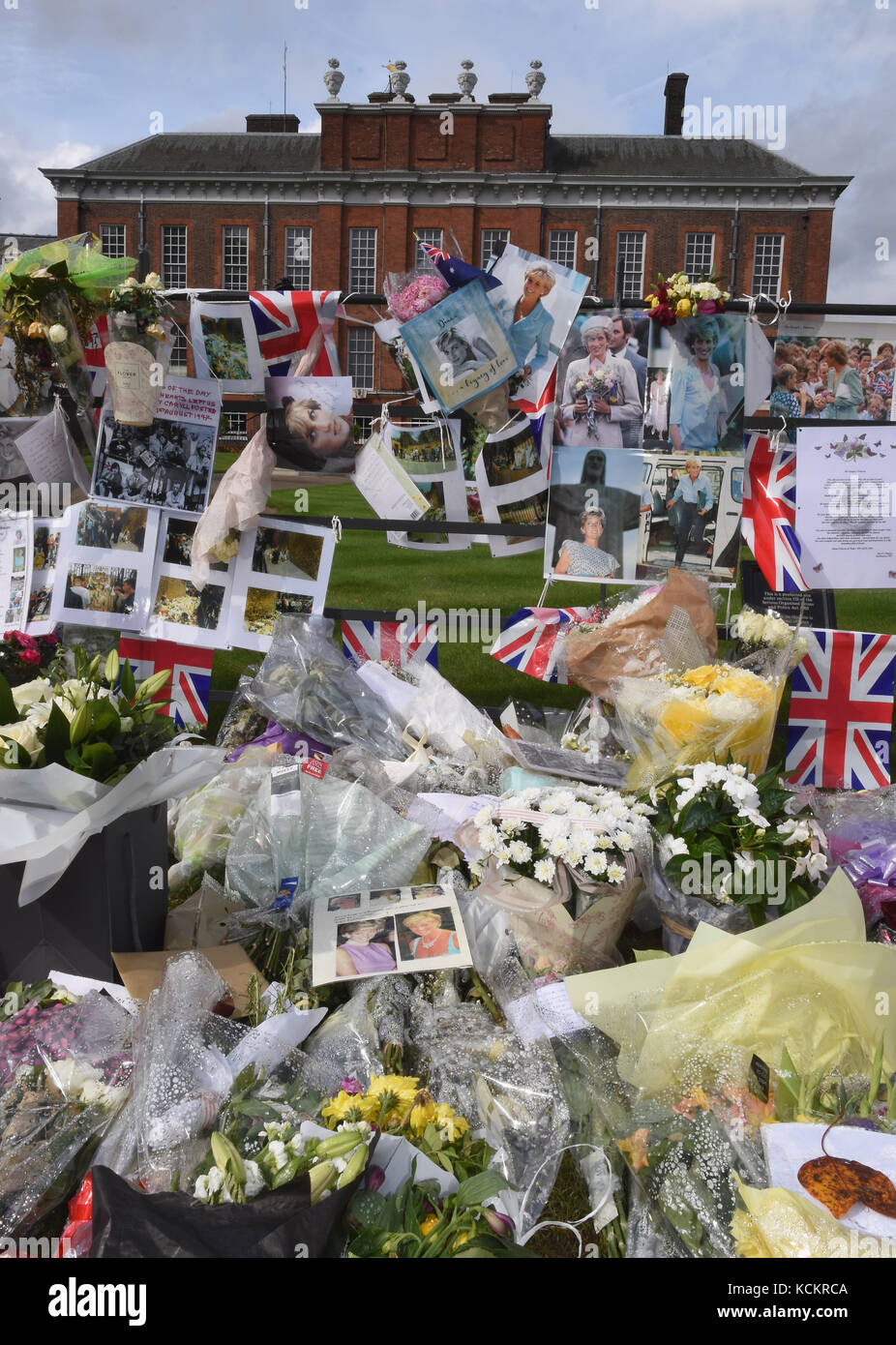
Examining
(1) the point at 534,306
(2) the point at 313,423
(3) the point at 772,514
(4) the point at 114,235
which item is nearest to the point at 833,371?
(3) the point at 772,514

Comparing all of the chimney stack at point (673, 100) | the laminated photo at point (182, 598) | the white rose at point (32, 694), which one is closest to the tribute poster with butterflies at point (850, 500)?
the laminated photo at point (182, 598)

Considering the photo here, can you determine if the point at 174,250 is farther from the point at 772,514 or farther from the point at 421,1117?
the point at 421,1117

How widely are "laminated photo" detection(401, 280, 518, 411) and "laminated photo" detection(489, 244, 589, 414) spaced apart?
52 millimetres

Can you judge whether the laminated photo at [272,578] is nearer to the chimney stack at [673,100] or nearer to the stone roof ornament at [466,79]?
the stone roof ornament at [466,79]

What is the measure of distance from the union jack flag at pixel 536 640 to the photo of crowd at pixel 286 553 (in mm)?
881

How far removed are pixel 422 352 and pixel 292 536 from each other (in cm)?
94

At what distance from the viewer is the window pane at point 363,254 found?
98.9 ft

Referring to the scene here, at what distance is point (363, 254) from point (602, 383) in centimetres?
2916

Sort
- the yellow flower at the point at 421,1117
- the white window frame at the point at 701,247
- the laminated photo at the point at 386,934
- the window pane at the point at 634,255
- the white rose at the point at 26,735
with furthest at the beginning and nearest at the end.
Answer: the window pane at the point at 634,255, the white window frame at the point at 701,247, the laminated photo at the point at 386,934, the white rose at the point at 26,735, the yellow flower at the point at 421,1117

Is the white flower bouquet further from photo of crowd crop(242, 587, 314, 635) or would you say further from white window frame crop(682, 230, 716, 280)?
white window frame crop(682, 230, 716, 280)

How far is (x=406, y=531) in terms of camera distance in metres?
4.15

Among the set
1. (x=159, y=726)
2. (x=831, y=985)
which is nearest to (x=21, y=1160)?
(x=159, y=726)

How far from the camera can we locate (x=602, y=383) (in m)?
3.85

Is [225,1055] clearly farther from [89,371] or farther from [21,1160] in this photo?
[89,371]
